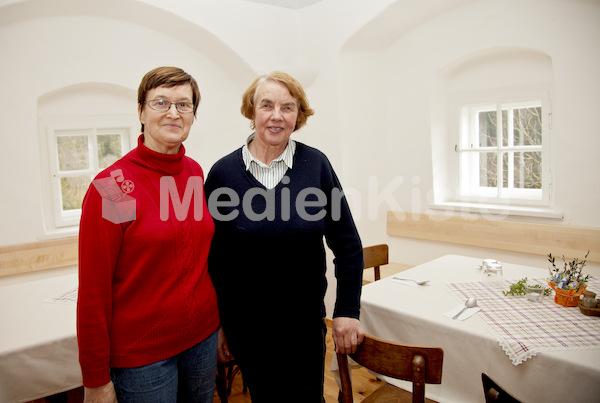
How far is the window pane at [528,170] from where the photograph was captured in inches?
136

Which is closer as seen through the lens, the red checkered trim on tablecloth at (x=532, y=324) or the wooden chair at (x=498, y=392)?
the wooden chair at (x=498, y=392)

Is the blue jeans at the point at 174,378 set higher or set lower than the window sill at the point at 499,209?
lower

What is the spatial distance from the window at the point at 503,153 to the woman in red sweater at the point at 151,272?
295 centimetres

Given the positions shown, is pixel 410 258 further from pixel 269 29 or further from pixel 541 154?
pixel 269 29

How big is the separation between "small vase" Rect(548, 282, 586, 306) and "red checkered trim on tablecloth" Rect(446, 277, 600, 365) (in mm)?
22

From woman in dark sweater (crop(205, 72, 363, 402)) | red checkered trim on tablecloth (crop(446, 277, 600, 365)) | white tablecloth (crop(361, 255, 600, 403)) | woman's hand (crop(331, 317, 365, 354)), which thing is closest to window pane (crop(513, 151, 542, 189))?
white tablecloth (crop(361, 255, 600, 403))

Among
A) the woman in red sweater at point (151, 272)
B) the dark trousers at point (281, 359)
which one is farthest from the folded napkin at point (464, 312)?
the woman in red sweater at point (151, 272)

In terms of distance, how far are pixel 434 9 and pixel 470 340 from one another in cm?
283

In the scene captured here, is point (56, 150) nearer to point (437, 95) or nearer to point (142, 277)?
point (142, 277)

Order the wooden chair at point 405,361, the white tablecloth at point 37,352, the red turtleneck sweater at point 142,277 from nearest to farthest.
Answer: the red turtleneck sweater at point 142,277, the wooden chair at point 405,361, the white tablecloth at point 37,352

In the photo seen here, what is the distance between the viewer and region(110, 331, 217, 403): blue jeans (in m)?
1.27

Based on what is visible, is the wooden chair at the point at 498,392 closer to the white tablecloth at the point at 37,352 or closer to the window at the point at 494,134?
the white tablecloth at the point at 37,352

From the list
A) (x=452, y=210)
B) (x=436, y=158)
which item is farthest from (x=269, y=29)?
(x=452, y=210)

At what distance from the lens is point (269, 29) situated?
3.94 metres
